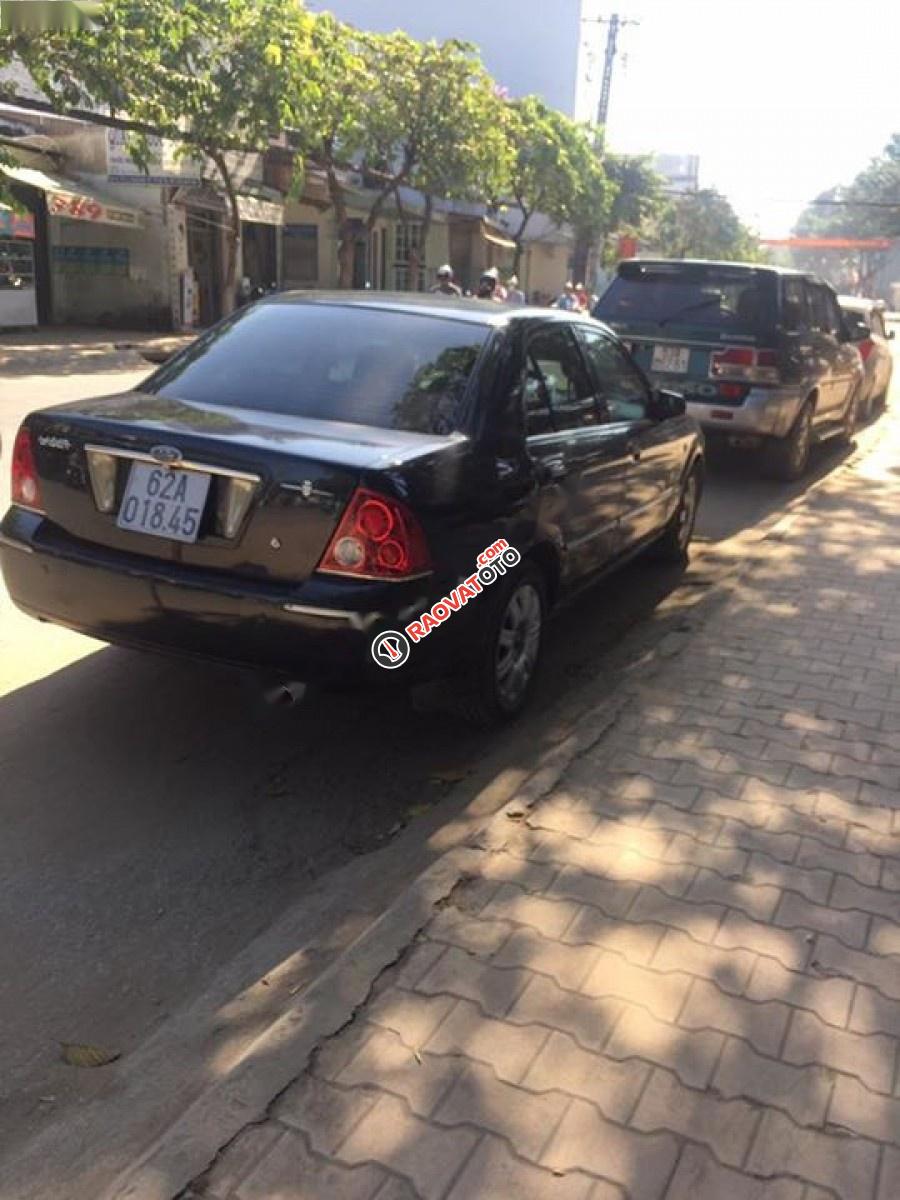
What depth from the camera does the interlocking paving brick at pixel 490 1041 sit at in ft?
7.54

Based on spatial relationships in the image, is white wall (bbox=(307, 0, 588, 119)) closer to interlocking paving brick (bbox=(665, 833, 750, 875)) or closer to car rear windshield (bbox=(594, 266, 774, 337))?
car rear windshield (bbox=(594, 266, 774, 337))

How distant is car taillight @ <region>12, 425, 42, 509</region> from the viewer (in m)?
3.78

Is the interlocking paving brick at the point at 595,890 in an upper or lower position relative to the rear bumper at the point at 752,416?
lower

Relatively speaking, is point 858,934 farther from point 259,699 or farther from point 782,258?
point 782,258

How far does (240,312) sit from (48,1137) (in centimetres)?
335

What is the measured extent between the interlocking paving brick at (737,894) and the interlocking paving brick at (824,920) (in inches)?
1.4

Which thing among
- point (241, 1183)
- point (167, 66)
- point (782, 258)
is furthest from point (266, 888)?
point (782, 258)

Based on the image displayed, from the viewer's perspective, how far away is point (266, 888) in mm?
3225

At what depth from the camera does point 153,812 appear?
11.7 ft

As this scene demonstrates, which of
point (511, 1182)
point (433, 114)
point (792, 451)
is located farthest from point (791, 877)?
point (433, 114)

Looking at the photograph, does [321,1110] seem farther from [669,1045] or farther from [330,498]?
[330,498]

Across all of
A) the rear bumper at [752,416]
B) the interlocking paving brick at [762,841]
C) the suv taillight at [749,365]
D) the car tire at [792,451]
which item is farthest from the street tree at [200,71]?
the interlocking paving brick at [762,841]

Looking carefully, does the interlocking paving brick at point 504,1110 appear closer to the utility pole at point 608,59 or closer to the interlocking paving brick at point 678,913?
the interlocking paving brick at point 678,913

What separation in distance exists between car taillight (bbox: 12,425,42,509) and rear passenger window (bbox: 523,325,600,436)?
1810 millimetres
